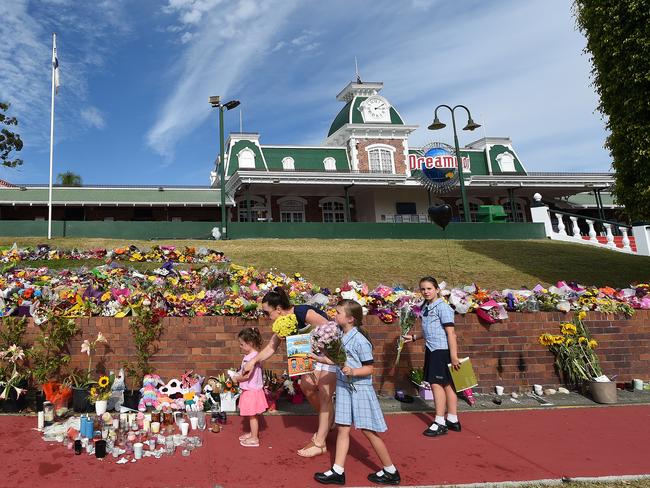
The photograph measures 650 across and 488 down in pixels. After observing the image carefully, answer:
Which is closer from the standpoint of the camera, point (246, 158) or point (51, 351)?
point (51, 351)

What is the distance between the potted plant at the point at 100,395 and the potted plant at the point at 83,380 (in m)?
0.11

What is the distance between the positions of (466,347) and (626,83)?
40.4ft

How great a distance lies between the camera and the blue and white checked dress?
3770 mm

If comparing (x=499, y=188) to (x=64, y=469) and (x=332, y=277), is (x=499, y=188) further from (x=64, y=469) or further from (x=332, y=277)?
(x=64, y=469)

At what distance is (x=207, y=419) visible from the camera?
216 inches

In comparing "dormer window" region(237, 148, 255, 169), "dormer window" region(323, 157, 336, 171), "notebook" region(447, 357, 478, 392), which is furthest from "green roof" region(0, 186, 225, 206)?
"notebook" region(447, 357, 478, 392)

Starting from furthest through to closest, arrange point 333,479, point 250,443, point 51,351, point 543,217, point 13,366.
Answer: point 543,217
point 51,351
point 13,366
point 250,443
point 333,479

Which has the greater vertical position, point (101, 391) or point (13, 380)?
point (13, 380)

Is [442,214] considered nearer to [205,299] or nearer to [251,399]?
[205,299]

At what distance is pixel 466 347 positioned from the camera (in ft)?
22.1

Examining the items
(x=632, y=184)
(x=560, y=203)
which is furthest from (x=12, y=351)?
(x=560, y=203)

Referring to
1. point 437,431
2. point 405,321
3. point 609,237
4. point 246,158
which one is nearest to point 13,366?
point 405,321

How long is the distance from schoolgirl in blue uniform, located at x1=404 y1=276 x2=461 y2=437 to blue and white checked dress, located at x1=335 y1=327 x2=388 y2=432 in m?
1.45

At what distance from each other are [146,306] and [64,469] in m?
2.56
